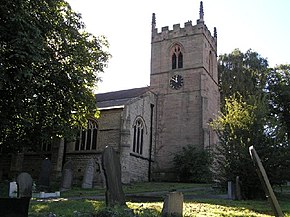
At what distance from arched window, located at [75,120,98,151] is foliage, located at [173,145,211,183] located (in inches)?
283

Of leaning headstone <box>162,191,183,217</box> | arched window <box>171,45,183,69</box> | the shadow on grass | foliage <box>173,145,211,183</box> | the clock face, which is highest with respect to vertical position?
arched window <box>171,45,183,69</box>

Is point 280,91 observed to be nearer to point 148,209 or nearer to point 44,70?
point 44,70

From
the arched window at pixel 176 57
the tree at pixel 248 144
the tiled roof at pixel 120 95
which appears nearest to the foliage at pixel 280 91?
the arched window at pixel 176 57

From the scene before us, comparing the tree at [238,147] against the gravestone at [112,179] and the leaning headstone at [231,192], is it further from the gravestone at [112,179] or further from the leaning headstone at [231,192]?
the gravestone at [112,179]

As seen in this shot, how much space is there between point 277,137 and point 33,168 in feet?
64.7

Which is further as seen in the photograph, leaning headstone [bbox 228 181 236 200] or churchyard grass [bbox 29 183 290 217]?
leaning headstone [bbox 228 181 236 200]

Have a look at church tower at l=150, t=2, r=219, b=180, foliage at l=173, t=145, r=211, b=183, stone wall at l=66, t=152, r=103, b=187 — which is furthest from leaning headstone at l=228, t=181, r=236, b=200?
church tower at l=150, t=2, r=219, b=180

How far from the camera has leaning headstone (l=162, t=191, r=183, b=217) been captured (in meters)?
7.27

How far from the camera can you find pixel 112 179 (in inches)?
380

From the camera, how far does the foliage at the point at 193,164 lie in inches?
996

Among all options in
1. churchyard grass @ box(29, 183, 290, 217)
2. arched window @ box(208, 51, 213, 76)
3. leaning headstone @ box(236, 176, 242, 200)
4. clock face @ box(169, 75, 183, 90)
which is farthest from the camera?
arched window @ box(208, 51, 213, 76)

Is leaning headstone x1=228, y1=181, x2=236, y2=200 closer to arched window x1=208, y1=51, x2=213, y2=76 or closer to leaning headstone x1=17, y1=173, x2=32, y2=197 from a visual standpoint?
leaning headstone x1=17, y1=173, x2=32, y2=197

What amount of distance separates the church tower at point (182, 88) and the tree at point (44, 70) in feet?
38.7

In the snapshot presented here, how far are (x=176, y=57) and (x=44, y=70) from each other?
745 inches
